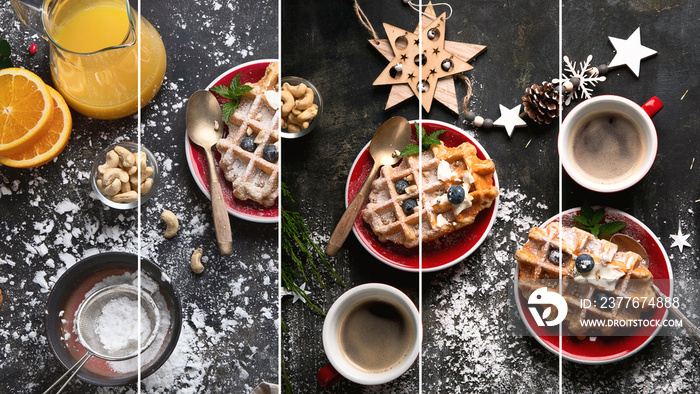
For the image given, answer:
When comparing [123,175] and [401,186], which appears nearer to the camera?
[123,175]

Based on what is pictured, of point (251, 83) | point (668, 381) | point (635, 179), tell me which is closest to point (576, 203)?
point (635, 179)

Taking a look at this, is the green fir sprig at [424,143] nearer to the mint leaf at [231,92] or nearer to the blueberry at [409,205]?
the blueberry at [409,205]

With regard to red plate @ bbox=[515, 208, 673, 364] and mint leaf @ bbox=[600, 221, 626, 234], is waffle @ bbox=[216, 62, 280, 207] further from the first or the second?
mint leaf @ bbox=[600, 221, 626, 234]

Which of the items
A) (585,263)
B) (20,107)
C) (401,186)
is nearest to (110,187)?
(20,107)

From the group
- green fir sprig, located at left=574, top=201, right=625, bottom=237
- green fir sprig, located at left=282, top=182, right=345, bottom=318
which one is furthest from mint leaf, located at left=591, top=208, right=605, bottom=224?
green fir sprig, located at left=282, top=182, right=345, bottom=318

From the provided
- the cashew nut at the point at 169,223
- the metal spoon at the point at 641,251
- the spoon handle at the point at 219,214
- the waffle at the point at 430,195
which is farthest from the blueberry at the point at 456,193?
the cashew nut at the point at 169,223

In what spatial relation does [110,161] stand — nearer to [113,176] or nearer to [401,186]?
[113,176]
